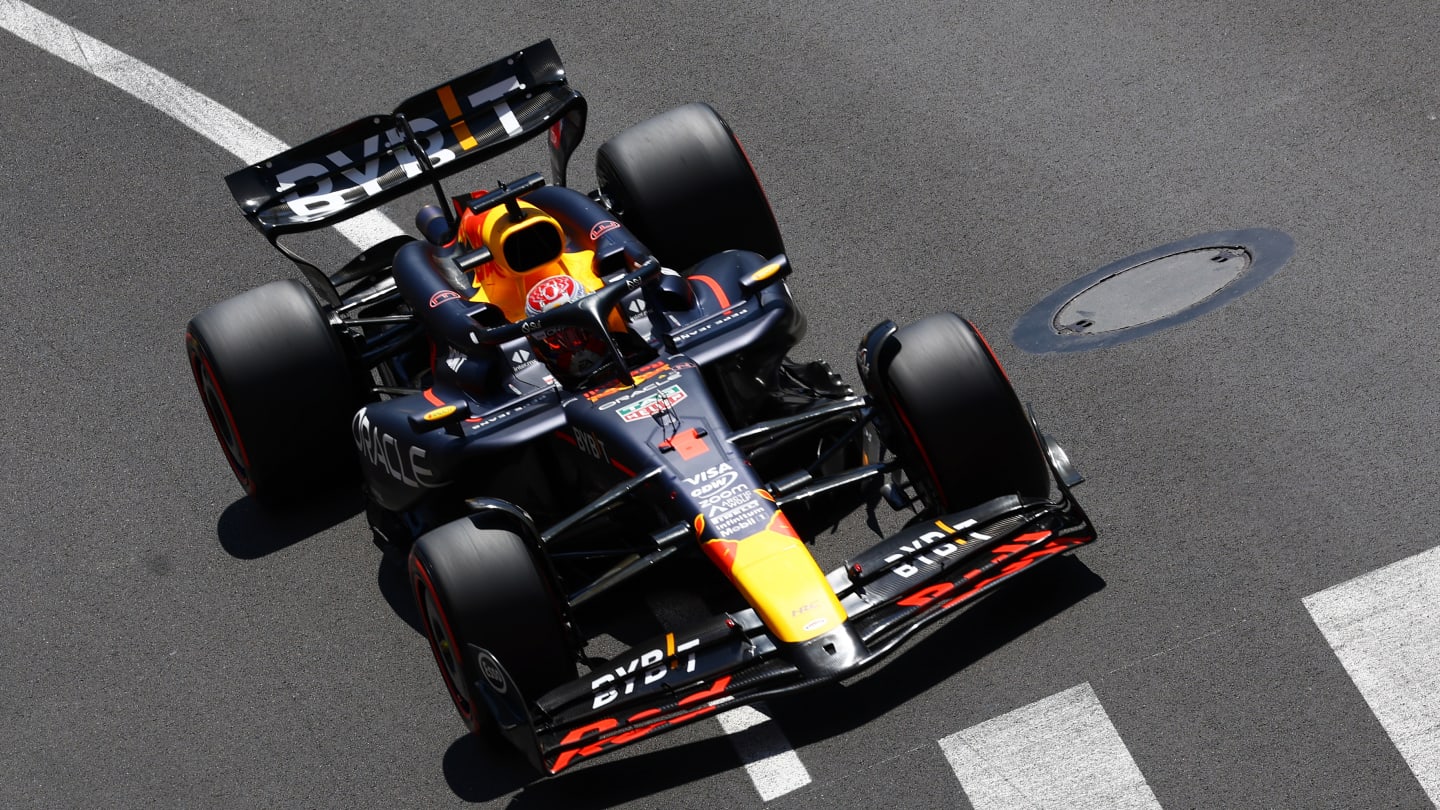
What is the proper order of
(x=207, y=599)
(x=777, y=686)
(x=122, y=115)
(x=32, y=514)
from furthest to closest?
(x=122, y=115)
(x=32, y=514)
(x=207, y=599)
(x=777, y=686)

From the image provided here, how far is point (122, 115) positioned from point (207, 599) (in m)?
5.33

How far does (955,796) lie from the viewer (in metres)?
7.23

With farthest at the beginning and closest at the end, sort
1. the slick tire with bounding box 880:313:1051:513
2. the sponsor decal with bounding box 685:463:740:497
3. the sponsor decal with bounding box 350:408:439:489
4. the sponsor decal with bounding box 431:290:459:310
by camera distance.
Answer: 1. the sponsor decal with bounding box 431:290:459:310
2. the sponsor decal with bounding box 350:408:439:489
3. the slick tire with bounding box 880:313:1051:513
4. the sponsor decal with bounding box 685:463:740:497

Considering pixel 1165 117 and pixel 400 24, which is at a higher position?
pixel 400 24

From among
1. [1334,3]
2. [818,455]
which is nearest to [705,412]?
[818,455]

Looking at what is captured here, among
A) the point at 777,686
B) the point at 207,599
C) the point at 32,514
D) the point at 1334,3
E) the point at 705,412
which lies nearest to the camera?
the point at 777,686

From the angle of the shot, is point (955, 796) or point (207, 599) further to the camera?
point (207, 599)

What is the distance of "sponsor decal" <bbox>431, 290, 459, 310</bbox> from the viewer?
902 cm

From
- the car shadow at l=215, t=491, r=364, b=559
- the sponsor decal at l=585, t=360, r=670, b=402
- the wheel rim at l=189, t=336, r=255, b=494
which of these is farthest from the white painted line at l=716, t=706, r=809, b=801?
the wheel rim at l=189, t=336, r=255, b=494

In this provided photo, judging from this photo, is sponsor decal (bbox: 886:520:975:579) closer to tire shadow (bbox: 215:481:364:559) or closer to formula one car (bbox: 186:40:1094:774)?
formula one car (bbox: 186:40:1094:774)

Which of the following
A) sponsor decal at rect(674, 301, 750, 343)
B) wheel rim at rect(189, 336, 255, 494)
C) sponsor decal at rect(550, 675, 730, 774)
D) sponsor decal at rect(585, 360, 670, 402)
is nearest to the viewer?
sponsor decal at rect(550, 675, 730, 774)

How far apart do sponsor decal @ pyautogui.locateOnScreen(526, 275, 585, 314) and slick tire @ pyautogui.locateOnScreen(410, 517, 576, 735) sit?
1620mm

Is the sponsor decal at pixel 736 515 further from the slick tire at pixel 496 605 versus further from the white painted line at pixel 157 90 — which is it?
the white painted line at pixel 157 90

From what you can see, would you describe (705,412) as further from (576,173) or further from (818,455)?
(576,173)
